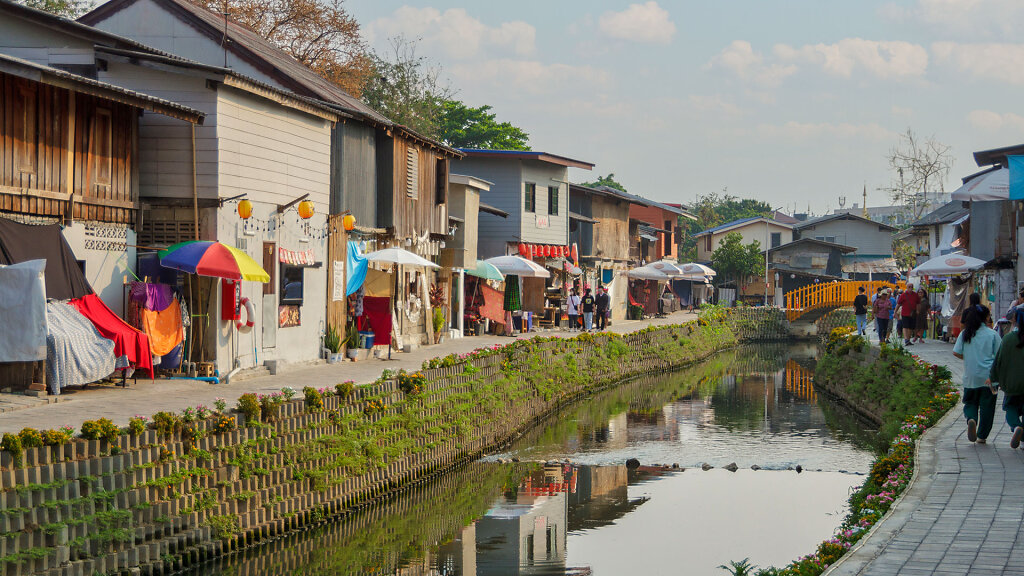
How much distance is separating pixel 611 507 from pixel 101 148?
33.6 feet

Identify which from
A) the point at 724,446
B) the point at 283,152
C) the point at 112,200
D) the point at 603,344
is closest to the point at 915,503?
the point at 724,446

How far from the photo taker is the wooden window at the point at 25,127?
1559 centimetres

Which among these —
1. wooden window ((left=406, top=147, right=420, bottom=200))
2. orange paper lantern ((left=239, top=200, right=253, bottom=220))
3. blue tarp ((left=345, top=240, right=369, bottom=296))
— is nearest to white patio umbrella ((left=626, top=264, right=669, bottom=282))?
wooden window ((left=406, top=147, right=420, bottom=200))

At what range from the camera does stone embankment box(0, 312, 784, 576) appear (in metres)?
9.30

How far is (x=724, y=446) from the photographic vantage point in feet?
70.7

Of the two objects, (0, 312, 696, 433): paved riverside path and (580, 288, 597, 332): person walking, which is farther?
(580, 288, 597, 332): person walking

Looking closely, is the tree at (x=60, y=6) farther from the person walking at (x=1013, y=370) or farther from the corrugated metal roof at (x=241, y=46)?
the person walking at (x=1013, y=370)

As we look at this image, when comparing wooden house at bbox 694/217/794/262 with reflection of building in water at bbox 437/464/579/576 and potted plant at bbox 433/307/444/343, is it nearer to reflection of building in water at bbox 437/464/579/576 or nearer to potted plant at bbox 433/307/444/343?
potted plant at bbox 433/307/444/343

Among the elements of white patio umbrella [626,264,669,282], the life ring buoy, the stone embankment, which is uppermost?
white patio umbrella [626,264,669,282]

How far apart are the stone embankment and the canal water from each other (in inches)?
15.2

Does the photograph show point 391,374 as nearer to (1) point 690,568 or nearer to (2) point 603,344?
(1) point 690,568

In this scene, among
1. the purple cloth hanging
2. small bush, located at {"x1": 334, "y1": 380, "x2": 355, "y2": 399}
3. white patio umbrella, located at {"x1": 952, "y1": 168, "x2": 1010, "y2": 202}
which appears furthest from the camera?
white patio umbrella, located at {"x1": 952, "y1": 168, "x2": 1010, "y2": 202}

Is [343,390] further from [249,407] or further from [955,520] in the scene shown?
[955,520]

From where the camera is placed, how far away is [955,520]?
31.9 ft
